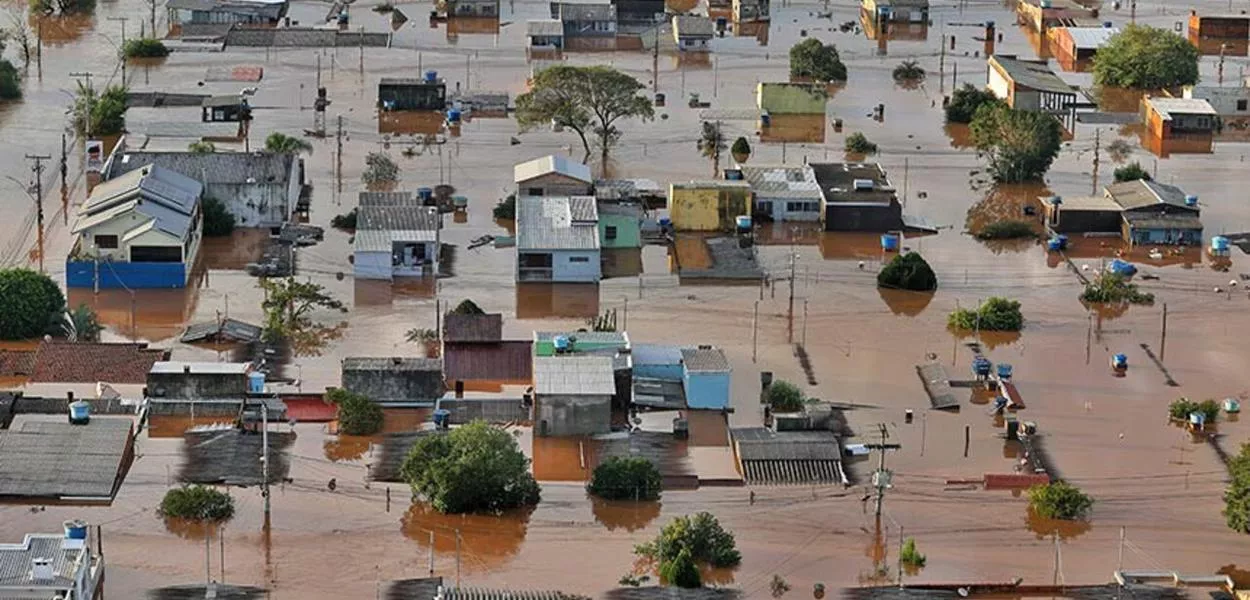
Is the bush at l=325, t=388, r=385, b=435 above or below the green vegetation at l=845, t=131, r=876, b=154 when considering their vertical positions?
below

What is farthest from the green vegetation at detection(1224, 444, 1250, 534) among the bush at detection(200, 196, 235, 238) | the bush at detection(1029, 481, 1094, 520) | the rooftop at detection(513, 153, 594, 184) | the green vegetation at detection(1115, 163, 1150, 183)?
the bush at detection(200, 196, 235, 238)

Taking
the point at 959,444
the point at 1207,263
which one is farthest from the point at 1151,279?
the point at 959,444

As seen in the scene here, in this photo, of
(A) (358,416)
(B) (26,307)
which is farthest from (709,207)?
(B) (26,307)

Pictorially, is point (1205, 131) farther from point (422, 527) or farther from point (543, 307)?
point (422, 527)

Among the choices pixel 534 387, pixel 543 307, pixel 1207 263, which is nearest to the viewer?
pixel 534 387

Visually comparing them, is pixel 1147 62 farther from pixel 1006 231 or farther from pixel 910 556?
pixel 910 556

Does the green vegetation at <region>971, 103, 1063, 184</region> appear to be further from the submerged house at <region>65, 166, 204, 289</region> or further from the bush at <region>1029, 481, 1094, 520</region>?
the bush at <region>1029, 481, 1094, 520</region>

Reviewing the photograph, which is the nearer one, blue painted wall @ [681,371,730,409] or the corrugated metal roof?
the corrugated metal roof
